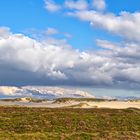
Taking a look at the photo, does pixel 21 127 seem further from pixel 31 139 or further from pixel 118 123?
pixel 118 123

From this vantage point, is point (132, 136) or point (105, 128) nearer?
point (132, 136)

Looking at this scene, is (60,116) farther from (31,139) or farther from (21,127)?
(31,139)

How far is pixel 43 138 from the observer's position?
52.0 metres

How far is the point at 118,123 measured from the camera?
207ft

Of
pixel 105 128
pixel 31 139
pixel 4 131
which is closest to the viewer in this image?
pixel 31 139

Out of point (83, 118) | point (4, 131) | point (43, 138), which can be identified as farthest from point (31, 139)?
point (83, 118)

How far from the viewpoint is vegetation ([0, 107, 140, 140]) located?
5256cm

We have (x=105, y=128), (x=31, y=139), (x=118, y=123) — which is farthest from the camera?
(x=118, y=123)

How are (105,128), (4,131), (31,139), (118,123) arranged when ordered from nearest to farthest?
(31,139) < (4,131) < (105,128) < (118,123)

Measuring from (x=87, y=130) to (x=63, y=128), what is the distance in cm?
332

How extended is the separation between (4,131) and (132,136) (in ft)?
54.3

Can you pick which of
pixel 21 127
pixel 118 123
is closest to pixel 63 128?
pixel 21 127

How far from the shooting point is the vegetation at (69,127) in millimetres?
52562

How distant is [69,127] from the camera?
5866cm
